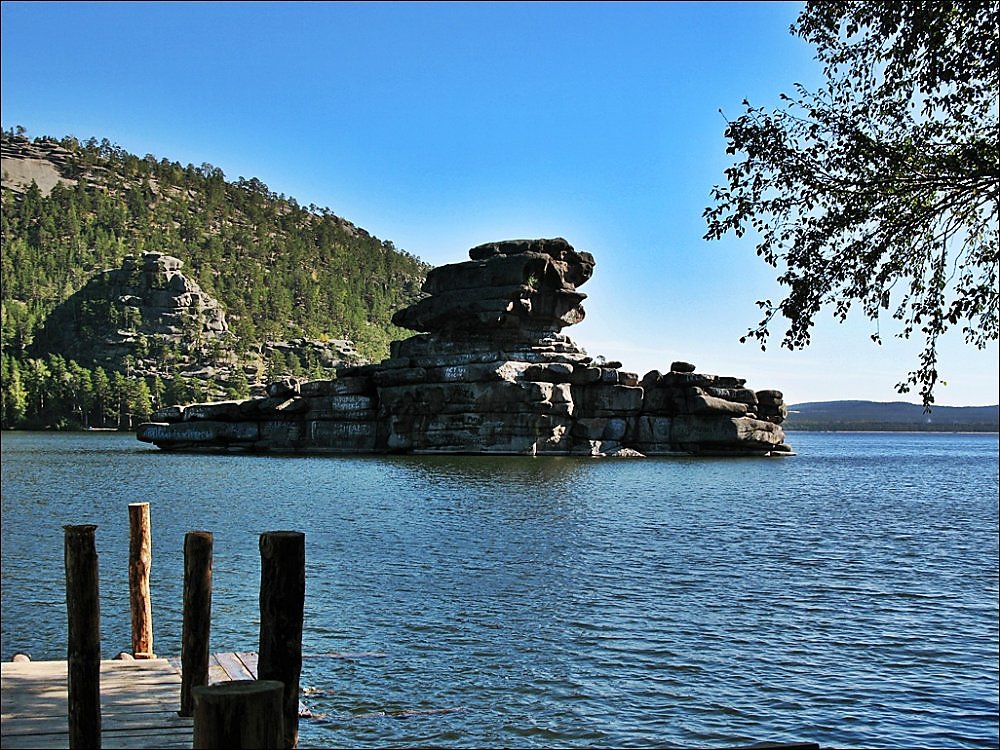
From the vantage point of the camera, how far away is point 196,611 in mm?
11383

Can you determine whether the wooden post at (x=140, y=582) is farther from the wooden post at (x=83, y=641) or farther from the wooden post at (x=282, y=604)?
the wooden post at (x=282, y=604)

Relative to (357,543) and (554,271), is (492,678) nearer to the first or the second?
(357,543)

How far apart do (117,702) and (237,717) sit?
7300 mm

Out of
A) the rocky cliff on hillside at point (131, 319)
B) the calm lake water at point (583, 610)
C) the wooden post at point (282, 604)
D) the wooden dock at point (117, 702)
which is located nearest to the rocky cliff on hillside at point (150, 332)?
the rocky cliff on hillside at point (131, 319)

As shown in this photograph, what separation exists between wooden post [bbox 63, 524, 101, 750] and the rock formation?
229 ft

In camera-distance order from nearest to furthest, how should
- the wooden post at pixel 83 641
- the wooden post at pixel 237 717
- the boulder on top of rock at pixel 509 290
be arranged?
the wooden post at pixel 237 717, the wooden post at pixel 83 641, the boulder on top of rock at pixel 509 290

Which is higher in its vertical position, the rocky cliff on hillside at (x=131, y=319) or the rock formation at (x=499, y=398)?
the rocky cliff on hillside at (x=131, y=319)

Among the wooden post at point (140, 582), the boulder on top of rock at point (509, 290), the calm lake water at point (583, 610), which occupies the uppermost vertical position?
the boulder on top of rock at point (509, 290)

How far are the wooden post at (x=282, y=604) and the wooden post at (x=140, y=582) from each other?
6.19m

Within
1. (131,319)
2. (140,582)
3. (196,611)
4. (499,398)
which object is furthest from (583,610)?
(131,319)

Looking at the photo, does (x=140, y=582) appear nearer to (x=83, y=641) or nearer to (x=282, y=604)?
(x=83, y=641)

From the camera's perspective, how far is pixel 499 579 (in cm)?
2511

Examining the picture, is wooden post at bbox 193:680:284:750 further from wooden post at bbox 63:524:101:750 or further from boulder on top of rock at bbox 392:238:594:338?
boulder on top of rock at bbox 392:238:594:338

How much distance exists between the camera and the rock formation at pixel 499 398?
267 feet
